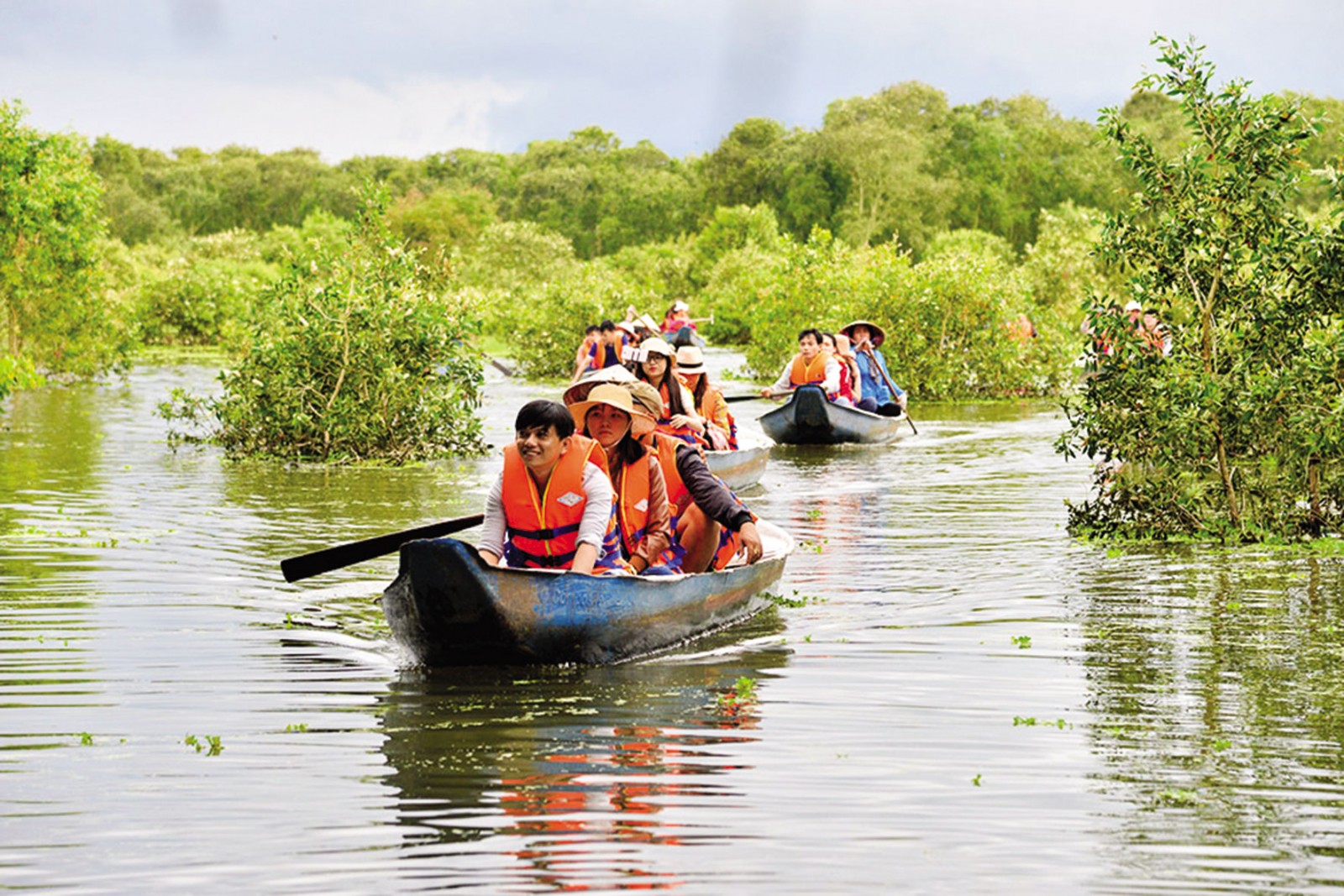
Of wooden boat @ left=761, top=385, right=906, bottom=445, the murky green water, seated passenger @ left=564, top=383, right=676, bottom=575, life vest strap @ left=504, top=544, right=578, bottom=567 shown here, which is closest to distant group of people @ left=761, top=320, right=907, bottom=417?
wooden boat @ left=761, top=385, right=906, bottom=445

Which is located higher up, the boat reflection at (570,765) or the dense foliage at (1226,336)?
the dense foliage at (1226,336)

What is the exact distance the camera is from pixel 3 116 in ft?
94.2

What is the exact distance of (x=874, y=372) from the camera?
74.5 feet

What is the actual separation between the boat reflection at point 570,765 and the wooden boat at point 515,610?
0.36 ft

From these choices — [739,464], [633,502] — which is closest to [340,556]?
[633,502]

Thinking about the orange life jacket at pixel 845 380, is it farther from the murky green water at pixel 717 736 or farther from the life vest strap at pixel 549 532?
the life vest strap at pixel 549 532

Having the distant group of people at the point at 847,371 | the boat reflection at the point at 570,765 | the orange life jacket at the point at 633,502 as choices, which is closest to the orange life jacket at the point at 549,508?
the orange life jacket at the point at 633,502

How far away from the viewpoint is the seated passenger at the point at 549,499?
8.18m

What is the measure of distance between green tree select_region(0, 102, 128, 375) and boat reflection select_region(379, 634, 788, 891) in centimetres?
2335

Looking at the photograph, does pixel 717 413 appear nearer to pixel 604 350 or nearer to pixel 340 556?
pixel 604 350

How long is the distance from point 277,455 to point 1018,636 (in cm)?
1182

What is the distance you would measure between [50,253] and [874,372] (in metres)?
15.5

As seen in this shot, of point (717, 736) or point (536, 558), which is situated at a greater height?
point (536, 558)

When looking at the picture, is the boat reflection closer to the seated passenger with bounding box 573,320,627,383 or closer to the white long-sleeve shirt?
the white long-sleeve shirt
